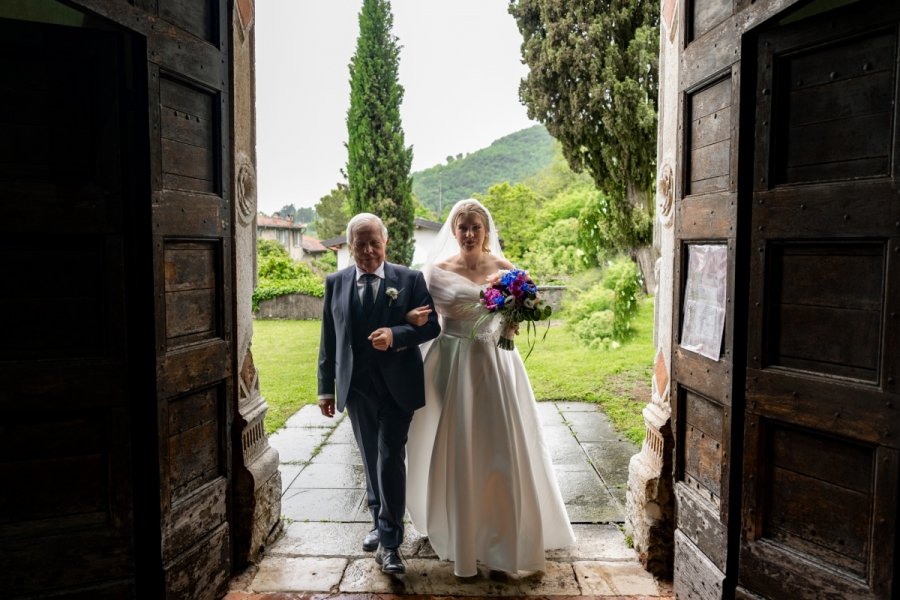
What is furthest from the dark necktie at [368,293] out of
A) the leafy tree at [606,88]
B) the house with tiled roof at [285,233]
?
the house with tiled roof at [285,233]

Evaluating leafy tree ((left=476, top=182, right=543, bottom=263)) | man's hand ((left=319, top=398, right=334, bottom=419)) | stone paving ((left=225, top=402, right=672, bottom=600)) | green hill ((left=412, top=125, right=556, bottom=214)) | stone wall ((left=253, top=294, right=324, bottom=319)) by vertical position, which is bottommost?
stone paving ((left=225, top=402, right=672, bottom=600))

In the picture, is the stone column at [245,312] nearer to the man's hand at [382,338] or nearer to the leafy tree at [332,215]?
the man's hand at [382,338]

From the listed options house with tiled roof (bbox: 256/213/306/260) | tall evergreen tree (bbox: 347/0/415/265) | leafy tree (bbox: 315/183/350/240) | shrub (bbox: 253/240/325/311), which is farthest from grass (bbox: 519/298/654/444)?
leafy tree (bbox: 315/183/350/240)

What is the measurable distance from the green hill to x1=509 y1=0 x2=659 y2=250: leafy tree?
35.9 metres

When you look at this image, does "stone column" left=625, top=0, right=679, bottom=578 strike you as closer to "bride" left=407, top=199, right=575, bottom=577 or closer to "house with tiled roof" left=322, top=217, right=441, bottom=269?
"bride" left=407, top=199, right=575, bottom=577

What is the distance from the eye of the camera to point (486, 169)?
54.1m

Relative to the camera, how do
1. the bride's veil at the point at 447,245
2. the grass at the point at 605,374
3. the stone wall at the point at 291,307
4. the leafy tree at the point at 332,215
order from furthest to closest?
the leafy tree at the point at 332,215 < the stone wall at the point at 291,307 < the grass at the point at 605,374 < the bride's veil at the point at 447,245

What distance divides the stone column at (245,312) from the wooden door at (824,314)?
2.53m

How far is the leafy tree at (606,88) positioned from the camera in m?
12.0

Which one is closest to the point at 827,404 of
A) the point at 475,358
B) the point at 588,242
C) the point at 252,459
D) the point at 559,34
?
the point at 475,358

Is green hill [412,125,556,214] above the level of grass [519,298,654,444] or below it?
above

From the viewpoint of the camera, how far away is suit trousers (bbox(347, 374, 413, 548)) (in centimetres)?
335

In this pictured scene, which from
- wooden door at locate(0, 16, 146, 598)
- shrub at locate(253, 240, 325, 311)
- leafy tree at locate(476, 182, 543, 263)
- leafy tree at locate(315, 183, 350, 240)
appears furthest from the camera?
leafy tree at locate(315, 183, 350, 240)

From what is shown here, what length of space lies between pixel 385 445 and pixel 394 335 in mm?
627
